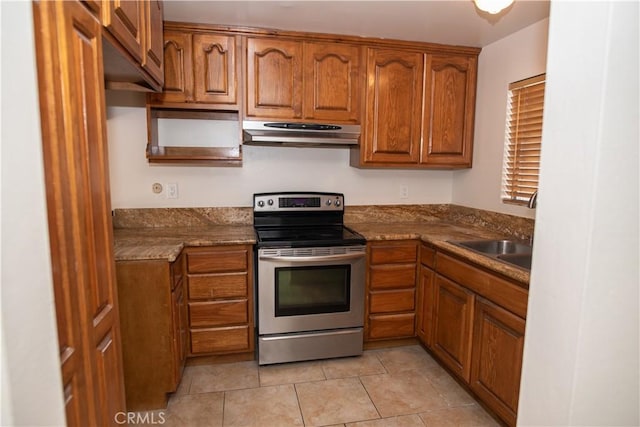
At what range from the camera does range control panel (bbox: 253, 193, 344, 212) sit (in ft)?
8.97

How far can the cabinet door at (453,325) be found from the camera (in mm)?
Answer: 2078

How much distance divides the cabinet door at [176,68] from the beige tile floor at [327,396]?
1.80m

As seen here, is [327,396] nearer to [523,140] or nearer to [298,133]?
[298,133]

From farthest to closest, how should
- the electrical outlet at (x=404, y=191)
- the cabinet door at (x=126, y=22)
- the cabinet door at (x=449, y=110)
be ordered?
the electrical outlet at (x=404, y=191)
the cabinet door at (x=449, y=110)
the cabinet door at (x=126, y=22)

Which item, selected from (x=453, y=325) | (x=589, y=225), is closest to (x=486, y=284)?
(x=453, y=325)

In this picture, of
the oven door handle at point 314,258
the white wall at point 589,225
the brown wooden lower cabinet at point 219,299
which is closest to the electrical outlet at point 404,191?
the oven door handle at point 314,258

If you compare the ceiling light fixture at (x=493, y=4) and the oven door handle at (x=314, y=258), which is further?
the oven door handle at (x=314, y=258)

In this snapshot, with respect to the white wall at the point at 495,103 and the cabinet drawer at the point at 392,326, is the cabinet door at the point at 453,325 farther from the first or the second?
the white wall at the point at 495,103

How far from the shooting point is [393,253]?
8.43 ft

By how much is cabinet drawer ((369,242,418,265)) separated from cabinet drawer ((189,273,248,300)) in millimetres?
900

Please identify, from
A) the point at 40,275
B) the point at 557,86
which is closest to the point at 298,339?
the point at 40,275

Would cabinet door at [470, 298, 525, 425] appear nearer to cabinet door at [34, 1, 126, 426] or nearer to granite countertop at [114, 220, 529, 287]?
granite countertop at [114, 220, 529, 287]

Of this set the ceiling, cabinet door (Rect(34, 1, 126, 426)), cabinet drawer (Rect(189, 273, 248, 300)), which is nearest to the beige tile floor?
cabinet drawer (Rect(189, 273, 248, 300))

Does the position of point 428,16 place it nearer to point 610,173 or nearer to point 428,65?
point 428,65
